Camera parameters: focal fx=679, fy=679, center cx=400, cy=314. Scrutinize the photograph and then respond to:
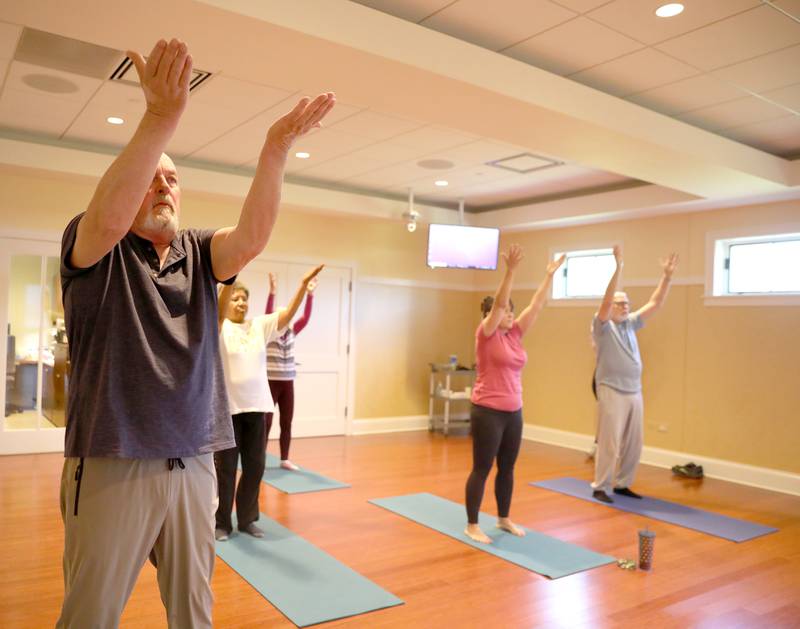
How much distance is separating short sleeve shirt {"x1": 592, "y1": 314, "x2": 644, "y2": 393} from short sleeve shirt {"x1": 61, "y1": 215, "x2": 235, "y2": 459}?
4.18 m

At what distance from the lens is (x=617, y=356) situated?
5137 millimetres

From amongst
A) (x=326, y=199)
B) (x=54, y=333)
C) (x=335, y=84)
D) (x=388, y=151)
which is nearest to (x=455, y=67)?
(x=335, y=84)

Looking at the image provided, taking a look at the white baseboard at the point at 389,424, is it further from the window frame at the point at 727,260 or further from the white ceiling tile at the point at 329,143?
the window frame at the point at 727,260

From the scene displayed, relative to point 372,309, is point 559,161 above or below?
above

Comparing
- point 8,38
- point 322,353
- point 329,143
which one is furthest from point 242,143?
point 322,353

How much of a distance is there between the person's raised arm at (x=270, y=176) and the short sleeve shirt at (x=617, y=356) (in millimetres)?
4108

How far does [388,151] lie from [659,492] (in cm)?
366

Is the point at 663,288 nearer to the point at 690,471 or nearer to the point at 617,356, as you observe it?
the point at 617,356

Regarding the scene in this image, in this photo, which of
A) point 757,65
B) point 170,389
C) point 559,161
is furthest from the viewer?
point 559,161

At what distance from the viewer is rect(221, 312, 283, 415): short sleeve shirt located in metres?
3.72

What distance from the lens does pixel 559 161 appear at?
237 inches

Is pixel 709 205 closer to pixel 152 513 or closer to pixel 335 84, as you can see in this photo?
pixel 335 84

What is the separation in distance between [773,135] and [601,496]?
3.01 m

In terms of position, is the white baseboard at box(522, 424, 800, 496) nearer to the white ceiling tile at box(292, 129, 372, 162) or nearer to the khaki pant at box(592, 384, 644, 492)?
the khaki pant at box(592, 384, 644, 492)
